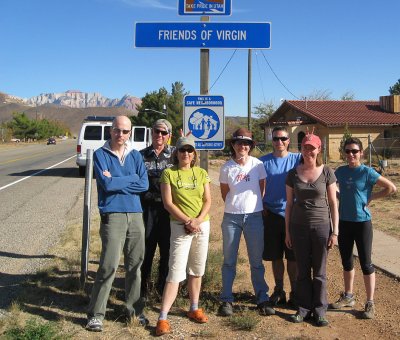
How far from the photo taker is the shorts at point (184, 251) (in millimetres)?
3932

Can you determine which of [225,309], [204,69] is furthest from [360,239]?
[204,69]

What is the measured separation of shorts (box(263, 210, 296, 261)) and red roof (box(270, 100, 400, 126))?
26.1 m

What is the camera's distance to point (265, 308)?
4223 mm

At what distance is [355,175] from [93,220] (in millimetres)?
5888

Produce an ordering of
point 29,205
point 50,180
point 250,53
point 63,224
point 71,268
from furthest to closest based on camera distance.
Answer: point 250,53 < point 50,180 < point 29,205 < point 63,224 < point 71,268

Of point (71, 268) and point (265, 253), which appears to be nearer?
point (265, 253)

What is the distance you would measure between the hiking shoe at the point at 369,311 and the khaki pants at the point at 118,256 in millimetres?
2061

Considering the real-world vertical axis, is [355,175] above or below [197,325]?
above

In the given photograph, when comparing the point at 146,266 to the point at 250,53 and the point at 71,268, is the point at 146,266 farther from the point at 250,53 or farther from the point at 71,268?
the point at 250,53

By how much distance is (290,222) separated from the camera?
4.12 m

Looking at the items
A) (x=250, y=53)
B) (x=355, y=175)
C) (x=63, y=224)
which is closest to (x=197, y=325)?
(x=355, y=175)

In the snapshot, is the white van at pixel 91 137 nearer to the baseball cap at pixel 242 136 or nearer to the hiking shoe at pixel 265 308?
the baseball cap at pixel 242 136

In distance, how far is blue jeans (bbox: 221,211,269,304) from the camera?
420 cm

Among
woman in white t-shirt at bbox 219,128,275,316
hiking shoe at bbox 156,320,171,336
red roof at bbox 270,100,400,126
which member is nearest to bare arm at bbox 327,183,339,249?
woman in white t-shirt at bbox 219,128,275,316
